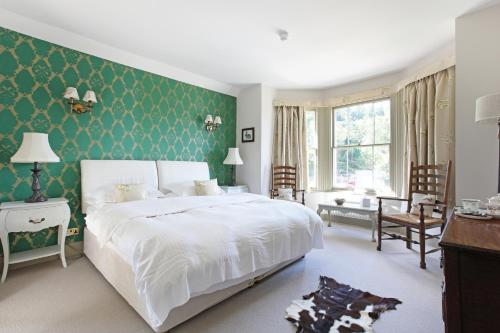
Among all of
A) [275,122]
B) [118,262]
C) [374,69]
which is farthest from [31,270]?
[374,69]

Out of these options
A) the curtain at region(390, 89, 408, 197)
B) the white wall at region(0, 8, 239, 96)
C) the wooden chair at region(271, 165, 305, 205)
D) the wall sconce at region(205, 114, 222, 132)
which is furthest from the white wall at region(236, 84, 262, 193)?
the curtain at region(390, 89, 408, 197)

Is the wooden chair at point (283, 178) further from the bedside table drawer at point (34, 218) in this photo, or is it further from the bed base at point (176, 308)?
the bedside table drawer at point (34, 218)

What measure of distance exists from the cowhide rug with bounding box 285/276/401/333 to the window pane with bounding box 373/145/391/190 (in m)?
2.74

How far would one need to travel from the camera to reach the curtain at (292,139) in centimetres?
495

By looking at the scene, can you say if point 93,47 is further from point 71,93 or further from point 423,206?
point 423,206

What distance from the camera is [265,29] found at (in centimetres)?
284

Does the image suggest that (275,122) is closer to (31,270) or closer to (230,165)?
(230,165)

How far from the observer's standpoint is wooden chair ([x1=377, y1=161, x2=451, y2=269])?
8.87 ft

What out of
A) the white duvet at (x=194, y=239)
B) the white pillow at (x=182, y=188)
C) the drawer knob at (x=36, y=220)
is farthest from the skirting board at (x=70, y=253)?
the white pillow at (x=182, y=188)

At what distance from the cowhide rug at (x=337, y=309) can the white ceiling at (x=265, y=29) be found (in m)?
2.84

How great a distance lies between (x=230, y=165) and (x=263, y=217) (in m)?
2.96

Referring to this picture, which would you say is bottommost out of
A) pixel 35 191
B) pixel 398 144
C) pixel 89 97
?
pixel 35 191

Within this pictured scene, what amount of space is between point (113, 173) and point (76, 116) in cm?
88

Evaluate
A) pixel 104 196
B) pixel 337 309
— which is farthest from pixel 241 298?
pixel 104 196
